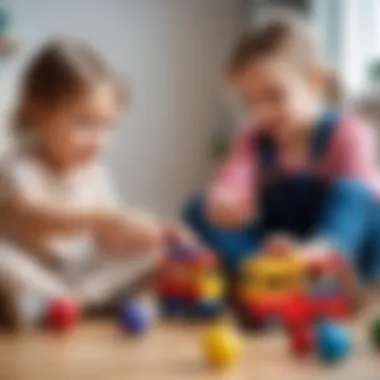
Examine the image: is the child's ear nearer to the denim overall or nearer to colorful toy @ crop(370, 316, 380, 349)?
the denim overall

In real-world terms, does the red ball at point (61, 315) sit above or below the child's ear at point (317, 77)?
below

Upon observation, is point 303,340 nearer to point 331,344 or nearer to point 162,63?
point 331,344

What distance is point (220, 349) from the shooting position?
0.70m

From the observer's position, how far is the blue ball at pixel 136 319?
0.75 meters

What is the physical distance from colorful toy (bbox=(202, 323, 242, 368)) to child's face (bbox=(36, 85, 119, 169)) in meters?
0.16

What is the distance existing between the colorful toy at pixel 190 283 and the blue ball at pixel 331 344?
0.34 feet

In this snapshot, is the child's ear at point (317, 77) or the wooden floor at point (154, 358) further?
the child's ear at point (317, 77)

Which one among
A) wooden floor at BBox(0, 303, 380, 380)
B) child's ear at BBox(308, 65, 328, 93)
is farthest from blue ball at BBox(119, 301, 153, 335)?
child's ear at BBox(308, 65, 328, 93)

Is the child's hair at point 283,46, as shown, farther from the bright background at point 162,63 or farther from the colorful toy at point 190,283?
the colorful toy at point 190,283

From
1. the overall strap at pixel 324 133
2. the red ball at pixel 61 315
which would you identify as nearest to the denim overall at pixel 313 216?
the overall strap at pixel 324 133

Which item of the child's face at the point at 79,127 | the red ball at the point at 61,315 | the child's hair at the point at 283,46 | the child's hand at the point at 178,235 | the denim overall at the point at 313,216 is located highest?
the child's hair at the point at 283,46

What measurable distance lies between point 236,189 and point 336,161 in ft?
0.27

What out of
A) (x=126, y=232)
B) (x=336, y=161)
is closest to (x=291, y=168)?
(x=336, y=161)

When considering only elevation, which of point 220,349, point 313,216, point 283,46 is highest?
point 283,46
